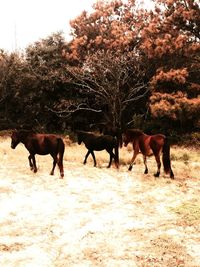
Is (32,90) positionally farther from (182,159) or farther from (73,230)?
(73,230)

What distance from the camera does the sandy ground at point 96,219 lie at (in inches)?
277

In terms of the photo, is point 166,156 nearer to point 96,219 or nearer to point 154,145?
point 154,145

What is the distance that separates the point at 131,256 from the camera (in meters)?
7.02

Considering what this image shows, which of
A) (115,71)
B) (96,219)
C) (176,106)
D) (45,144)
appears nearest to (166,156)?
(45,144)

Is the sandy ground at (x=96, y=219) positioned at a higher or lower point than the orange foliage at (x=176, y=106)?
Result: lower

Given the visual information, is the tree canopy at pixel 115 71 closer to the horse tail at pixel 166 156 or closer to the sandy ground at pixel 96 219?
the horse tail at pixel 166 156

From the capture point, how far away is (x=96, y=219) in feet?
29.7

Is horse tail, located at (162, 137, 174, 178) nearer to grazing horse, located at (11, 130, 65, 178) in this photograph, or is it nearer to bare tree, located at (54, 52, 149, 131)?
grazing horse, located at (11, 130, 65, 178)

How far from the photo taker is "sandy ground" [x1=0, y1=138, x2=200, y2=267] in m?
7.03

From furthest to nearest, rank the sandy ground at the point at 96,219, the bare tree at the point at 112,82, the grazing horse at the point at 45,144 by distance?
the bare tree at the point at 112,82 < the grazing horse at the point at 45,144 < the sandy ground at the point at 96,219

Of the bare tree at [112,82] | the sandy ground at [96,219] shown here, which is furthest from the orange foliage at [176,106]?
the sandy ground at [96,219]

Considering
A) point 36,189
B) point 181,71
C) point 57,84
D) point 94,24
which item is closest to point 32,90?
point 57,84

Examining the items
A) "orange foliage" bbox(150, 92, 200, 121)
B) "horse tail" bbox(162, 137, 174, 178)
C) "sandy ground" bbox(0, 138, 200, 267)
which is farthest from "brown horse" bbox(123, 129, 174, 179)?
"orange foliage" bbox(150, 92, 200, 121)

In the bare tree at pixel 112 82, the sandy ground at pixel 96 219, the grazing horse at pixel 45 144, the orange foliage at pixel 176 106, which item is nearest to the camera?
the sandy ground at pixel 96 219
